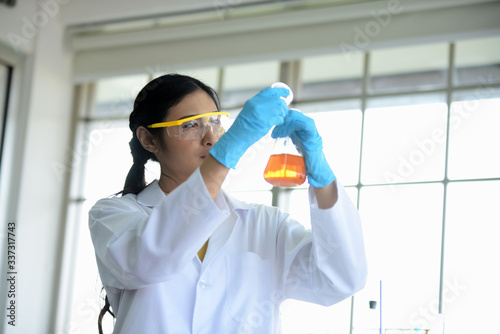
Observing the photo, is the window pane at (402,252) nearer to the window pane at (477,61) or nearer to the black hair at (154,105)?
the window pane at (477,61)

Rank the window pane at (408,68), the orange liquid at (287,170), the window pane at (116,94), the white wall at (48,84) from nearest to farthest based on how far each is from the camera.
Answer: the orange liquid at (287,170) → the window pane at (408,68) → the white wall at (48,84) → the window pane at (116,94)

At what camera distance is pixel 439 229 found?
138 inches

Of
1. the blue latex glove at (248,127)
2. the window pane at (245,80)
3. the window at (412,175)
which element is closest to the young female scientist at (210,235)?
the blue latex glove at (248,127)

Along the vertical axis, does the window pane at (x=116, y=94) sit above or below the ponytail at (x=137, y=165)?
above

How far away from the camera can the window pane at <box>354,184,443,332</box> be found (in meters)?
3.47

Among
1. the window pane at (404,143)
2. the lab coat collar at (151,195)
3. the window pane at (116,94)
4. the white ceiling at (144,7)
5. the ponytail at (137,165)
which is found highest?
the white ceiling at (144,7)

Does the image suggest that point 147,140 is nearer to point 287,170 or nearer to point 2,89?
point 287,170

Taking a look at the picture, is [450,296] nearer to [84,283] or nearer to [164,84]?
[164,84]

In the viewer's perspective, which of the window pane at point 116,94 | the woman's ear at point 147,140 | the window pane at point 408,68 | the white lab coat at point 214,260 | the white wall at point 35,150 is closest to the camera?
the white lab coat at point 214,260

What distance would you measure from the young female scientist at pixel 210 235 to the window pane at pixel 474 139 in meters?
2.24

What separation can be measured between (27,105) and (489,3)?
3126 millimetres

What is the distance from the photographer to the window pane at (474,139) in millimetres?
3471

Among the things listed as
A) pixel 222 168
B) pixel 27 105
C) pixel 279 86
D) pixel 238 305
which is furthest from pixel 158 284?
pixel 27 105

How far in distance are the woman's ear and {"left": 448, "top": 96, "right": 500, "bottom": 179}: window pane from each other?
2326 millimetres
